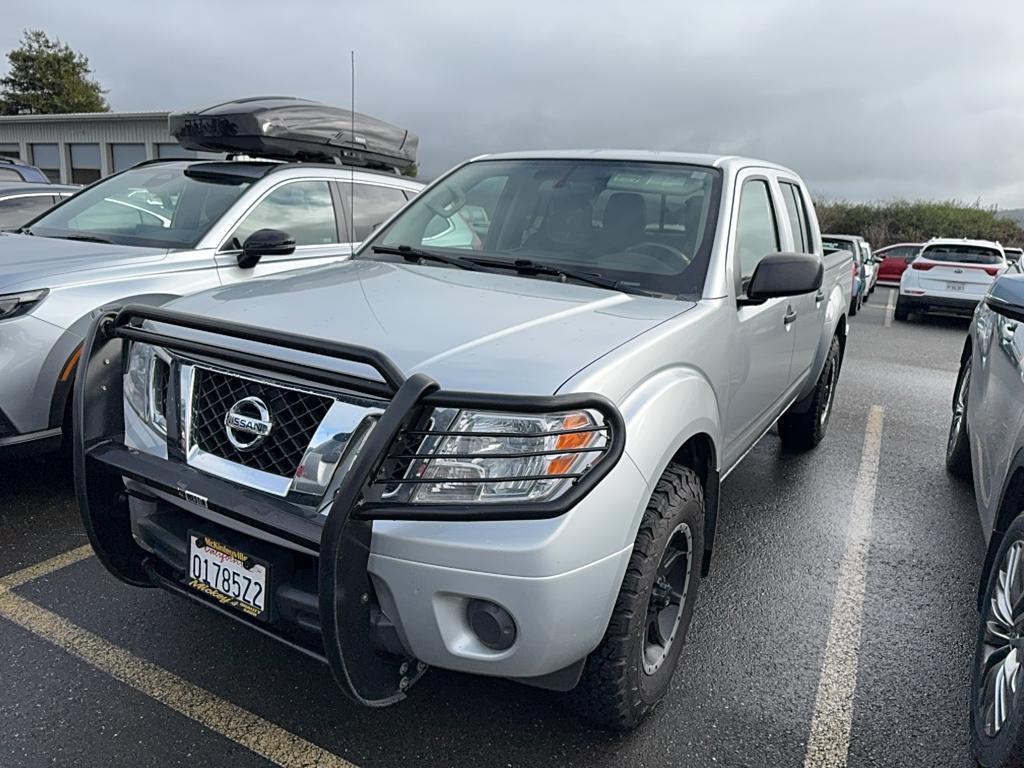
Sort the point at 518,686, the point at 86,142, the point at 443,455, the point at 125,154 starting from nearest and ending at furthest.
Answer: the point at 443,455 < the point at 518,686 < the point at 125,154 < the point at 86,142

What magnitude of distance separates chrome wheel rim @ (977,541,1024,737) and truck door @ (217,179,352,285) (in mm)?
3576

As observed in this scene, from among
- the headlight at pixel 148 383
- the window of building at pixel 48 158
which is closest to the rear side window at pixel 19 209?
the headlight at pixel 148 383

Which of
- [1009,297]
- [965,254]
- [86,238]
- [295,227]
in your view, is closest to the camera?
[1009,297]

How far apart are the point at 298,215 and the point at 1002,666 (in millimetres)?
4610

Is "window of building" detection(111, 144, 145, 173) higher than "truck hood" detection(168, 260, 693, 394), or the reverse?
"window of building" detection(111, 144, 145, 173)

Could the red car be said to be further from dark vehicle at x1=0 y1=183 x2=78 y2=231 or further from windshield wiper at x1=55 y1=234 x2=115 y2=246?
windshield wiper at x1=55 y1=234 x2=115 y2=246

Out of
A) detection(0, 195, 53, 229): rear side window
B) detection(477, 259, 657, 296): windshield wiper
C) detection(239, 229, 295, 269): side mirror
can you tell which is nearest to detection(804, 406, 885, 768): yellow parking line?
detection(477, 259, 657, 296): windshield wiper

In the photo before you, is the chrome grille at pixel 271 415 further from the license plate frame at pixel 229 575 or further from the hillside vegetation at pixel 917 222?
the hillside vegetation at pixel 917 222

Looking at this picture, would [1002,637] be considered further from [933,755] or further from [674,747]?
[674,747]

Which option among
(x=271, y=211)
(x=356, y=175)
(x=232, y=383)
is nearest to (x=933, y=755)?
(x=232, y=383)

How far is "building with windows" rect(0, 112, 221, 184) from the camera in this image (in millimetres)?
23891

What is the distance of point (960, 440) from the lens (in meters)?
4.84


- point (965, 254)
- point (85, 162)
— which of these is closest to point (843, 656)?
point (965, 254)

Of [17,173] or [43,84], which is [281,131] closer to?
[17,173]
